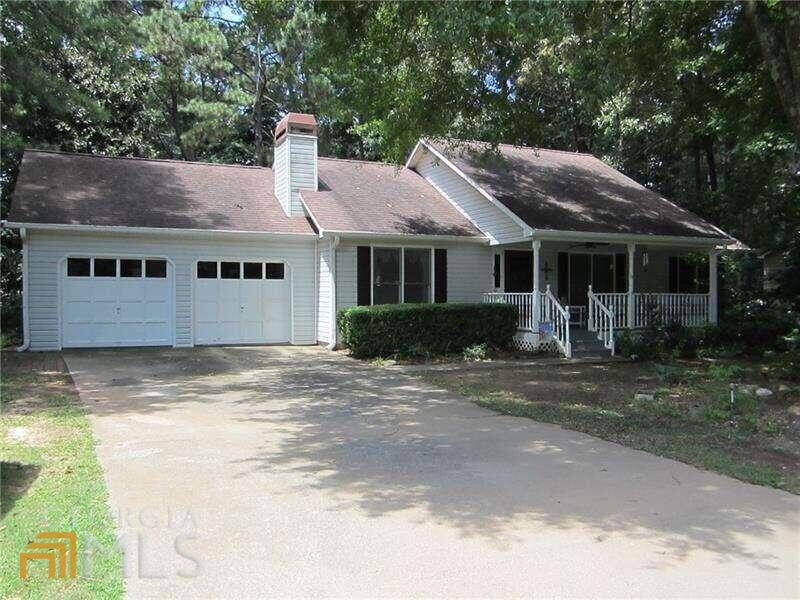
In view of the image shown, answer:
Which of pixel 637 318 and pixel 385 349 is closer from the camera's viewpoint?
pixel 385 349

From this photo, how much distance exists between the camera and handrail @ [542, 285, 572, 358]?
1436 centimetres

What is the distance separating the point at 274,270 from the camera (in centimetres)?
1625

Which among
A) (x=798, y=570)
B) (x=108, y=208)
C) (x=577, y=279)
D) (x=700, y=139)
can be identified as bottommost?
(x=798, y=570)

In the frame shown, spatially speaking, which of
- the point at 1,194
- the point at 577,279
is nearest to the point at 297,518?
the point at 577,279

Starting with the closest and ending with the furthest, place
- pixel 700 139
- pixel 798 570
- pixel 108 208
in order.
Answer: pixel 798 570, pixel 108 208, pixel 700 139

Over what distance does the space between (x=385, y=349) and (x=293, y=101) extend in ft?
54.1

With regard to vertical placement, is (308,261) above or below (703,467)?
above

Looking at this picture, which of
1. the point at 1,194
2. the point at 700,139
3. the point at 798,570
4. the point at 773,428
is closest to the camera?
the point at 798,570

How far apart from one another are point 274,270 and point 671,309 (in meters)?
10.2

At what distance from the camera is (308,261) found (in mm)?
16516

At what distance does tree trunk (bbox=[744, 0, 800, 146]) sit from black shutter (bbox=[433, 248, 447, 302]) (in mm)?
8836

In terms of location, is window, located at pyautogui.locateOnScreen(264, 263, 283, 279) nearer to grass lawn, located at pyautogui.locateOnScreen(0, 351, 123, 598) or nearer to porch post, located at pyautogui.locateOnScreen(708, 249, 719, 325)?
grass lawn, located at pyautogui.locateOnScreen(0, 351, 123, 598)

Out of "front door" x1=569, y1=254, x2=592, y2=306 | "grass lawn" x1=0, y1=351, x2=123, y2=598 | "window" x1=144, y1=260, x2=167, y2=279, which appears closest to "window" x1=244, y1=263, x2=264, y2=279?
"window" x1=144, y1=260, x2=167, y2=279

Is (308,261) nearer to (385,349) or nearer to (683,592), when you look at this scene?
(385,349)
